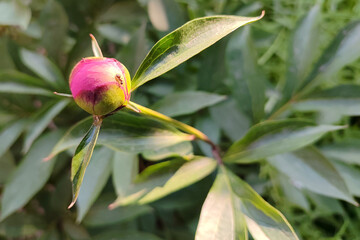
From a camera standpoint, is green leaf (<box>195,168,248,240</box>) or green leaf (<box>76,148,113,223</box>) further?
green leaf (<box>76,148,113,223</box>)

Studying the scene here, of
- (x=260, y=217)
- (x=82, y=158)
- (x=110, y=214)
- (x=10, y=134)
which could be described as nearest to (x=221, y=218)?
(x=260, y=217)

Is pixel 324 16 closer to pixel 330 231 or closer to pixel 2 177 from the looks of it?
pixel 330 231

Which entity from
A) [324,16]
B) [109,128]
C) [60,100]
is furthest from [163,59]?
[324,16]

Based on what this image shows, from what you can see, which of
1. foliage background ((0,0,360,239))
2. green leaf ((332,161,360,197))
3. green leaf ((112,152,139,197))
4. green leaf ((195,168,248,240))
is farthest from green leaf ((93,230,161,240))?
green leaf ((332,161,360,197))

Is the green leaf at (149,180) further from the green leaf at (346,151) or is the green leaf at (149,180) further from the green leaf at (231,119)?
the green leaf at (346,151)

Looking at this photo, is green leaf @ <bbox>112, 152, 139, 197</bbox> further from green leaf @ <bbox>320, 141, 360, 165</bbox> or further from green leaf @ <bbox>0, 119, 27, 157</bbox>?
green leaf @ <bbox>320, 141, 360, 165</bbox>
